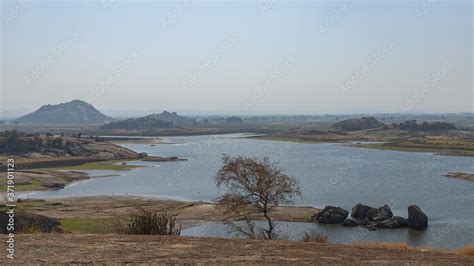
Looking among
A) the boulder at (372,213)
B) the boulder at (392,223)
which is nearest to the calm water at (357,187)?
the boulder at (392,223)

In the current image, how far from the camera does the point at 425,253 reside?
1316 centimetres

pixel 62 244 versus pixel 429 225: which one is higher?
pixel 62 244

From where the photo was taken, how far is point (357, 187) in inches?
2431

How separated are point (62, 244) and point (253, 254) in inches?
192

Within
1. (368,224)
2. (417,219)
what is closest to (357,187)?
(368,224)

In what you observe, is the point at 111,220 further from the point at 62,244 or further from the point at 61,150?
the point at 61,150

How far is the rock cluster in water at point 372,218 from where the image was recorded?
41.6 meters

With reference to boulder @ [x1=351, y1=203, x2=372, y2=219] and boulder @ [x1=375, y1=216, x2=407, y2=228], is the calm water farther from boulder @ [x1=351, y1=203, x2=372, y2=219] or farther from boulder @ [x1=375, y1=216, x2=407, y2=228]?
boulder @ [x1=351, y1=203, x2=372, y2=219]

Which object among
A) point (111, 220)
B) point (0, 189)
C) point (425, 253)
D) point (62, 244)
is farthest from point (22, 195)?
point (425, 253)

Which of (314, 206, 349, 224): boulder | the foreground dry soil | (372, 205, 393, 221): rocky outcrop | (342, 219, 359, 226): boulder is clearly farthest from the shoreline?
the foreground dry soil

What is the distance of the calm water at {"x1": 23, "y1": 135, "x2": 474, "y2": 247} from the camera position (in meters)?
40.4

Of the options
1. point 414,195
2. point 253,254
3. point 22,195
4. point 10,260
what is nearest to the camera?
point 10,260

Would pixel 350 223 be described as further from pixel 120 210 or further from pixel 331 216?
pixel 120 210

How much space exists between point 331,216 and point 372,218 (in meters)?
3.57
